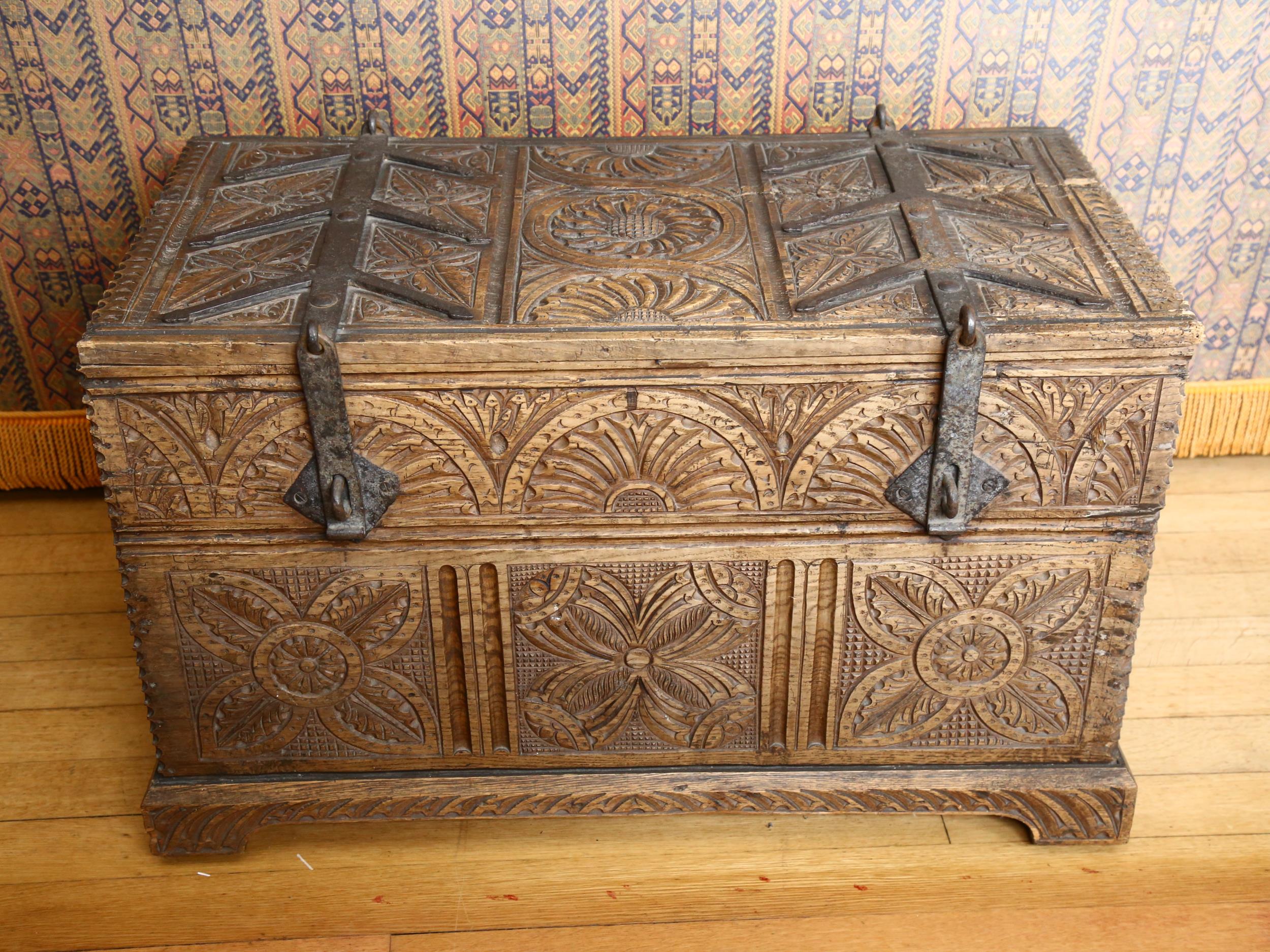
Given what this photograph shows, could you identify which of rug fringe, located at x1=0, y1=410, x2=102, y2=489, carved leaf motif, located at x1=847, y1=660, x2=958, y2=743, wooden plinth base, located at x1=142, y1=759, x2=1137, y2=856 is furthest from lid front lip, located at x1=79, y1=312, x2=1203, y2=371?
rug fringe, located at x1=0, y1=410, x2=102, y2=489

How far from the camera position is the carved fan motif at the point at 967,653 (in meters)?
1.73

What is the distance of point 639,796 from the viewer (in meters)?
1.87

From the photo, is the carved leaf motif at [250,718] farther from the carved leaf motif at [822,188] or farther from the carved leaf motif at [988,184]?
the carved leaf motif at [988,184]

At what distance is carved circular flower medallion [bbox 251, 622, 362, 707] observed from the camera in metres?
1.76

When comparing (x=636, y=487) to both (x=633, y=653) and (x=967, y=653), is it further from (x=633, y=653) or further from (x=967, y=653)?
(x=967, y=653)

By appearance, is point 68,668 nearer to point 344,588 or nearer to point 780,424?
point 344,588

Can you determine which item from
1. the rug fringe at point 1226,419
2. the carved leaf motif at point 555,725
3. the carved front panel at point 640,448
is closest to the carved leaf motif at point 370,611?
the carved front panel at point 640,448

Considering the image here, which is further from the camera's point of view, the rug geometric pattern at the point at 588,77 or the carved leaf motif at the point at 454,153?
the rug geometric pattern at the point at 588,77

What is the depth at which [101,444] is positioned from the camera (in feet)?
5.34

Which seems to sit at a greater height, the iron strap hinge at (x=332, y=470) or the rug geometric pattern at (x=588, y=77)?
the rug geometric pattern at (x=588, y=77)

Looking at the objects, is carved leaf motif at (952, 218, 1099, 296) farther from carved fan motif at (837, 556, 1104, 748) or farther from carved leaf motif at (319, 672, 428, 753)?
carved leaf motif at (319, 672, 428, 753)

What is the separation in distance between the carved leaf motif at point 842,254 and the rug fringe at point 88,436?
1018mm

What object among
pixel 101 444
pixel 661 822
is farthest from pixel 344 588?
pixel 661 822

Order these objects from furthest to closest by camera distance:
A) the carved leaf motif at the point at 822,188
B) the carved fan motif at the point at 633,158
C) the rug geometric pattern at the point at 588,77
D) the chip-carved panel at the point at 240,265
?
1. the rug geometric pattern at the point at 588,77
2. the carved fan motif at the point at 633,158
3. the carved leaf motif at the point at 822,188
4. the chip-carved panel at the point at 240,265
